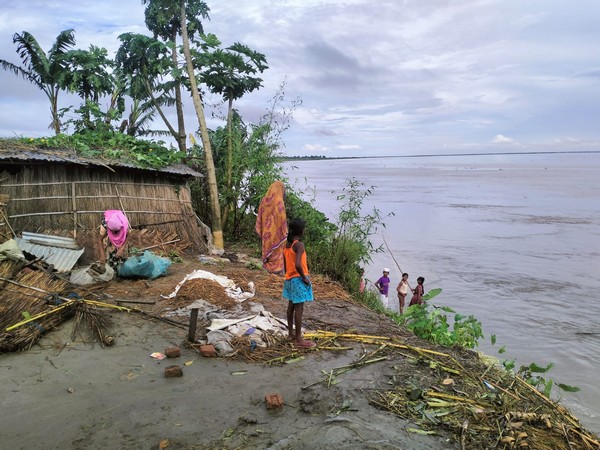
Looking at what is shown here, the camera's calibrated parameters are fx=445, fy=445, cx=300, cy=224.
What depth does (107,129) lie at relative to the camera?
39.0 feet

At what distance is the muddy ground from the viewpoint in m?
3.11

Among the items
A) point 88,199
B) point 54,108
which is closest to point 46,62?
point 54,108

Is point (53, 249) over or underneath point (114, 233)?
underneath

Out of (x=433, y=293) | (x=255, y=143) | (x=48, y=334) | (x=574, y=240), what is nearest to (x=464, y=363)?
(x=433, y=293)

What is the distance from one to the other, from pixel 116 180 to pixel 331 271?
4927 millimetres

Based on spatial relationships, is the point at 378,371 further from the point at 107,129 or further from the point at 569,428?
the point at 107,129

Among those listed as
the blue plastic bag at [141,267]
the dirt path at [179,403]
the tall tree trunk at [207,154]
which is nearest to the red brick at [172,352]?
the dirt path at [179,403]

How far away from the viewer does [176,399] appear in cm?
367

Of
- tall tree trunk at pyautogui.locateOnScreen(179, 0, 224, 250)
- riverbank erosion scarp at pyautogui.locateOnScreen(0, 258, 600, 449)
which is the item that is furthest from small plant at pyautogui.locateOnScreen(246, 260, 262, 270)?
riverbank erosion scarp at pyautogui.locateOnScreen(0, 258, 600, 449)

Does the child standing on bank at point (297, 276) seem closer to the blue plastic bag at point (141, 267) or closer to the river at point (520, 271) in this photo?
the blue plastic bag at point (141, 267)

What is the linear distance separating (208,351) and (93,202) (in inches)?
222

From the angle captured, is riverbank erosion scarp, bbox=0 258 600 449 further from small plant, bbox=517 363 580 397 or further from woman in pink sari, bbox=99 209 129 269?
woman in pink sari, bbox=99 209 129 269

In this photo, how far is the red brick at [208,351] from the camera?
4512 millimetres

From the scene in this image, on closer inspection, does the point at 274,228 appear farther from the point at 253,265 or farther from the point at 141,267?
the point at 141,267
